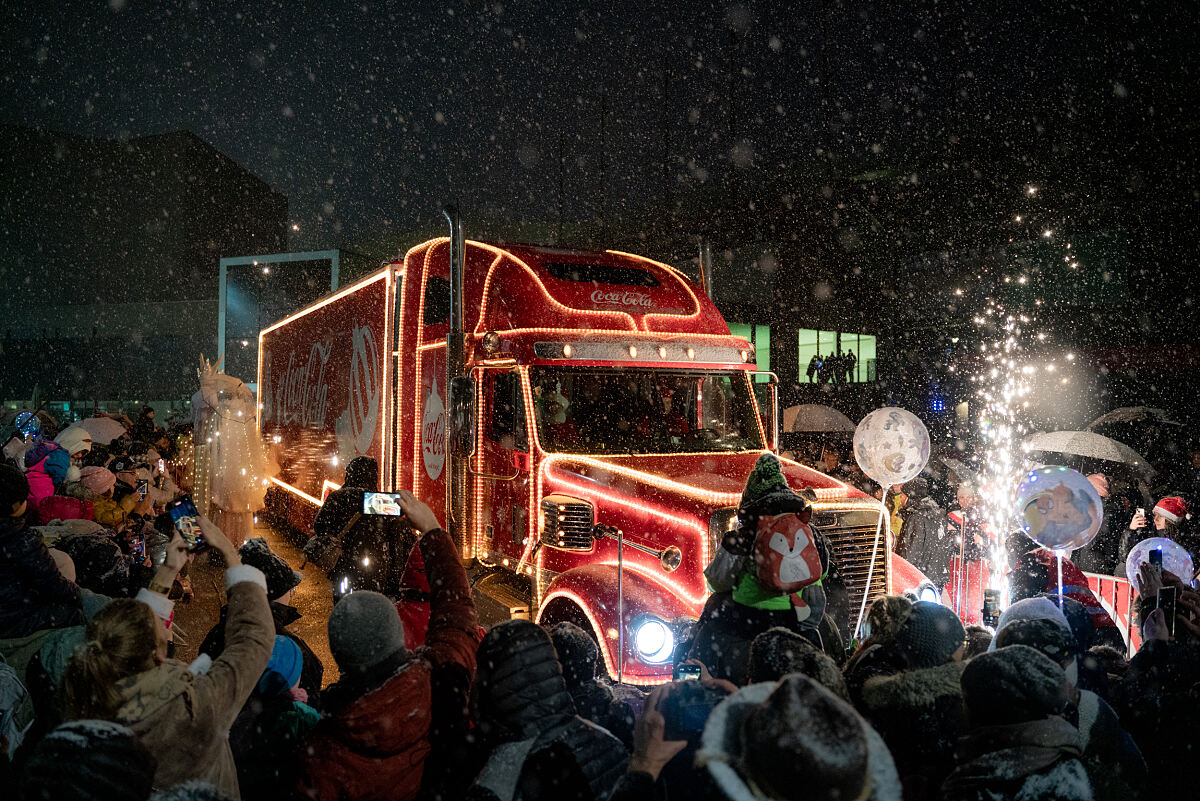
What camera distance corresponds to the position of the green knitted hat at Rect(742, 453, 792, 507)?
14.2ft

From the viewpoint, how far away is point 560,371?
20.2 feet

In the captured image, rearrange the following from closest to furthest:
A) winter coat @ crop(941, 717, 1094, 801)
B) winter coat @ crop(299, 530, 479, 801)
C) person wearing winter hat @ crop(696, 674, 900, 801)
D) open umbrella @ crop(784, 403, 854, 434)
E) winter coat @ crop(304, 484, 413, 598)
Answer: person wearing winter hat @ crop(696, 674, 900, 801) → winter coat @ crop(941, 717, 1094, 801) → winter coat @ crop(299, 530, 479, 801) → winter coat @ crop(304, 484, 413, 598) → open umbrella @ crop(784, 403, 854, 434)

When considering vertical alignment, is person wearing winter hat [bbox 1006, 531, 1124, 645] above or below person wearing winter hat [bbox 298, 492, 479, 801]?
below

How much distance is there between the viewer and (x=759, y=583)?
3.98m

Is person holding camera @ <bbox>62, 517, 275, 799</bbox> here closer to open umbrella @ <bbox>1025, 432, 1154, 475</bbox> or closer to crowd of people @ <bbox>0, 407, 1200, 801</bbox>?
crowd of people @ <bbox>0, 407, 1200, 801</bbox>

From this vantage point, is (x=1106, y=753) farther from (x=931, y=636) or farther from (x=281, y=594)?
(x=281, y=594)

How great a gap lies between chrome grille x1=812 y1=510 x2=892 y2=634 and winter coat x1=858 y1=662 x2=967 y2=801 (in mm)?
2571

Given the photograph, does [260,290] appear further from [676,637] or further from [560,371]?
[676,637]

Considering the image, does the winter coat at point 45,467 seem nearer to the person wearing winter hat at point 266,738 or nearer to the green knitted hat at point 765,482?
the person wearing winter hat at point 266,738

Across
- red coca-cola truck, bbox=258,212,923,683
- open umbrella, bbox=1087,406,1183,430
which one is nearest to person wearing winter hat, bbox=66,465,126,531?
red coca-cola truck, bbox=258,212,923,683

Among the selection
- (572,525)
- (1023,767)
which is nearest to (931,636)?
(1023,767)

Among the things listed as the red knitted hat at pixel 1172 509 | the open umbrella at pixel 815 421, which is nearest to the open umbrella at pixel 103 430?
the red knitted hat at pixel 1172 509

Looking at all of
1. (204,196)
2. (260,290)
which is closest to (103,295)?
(204,196)

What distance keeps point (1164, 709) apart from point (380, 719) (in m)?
3.30
